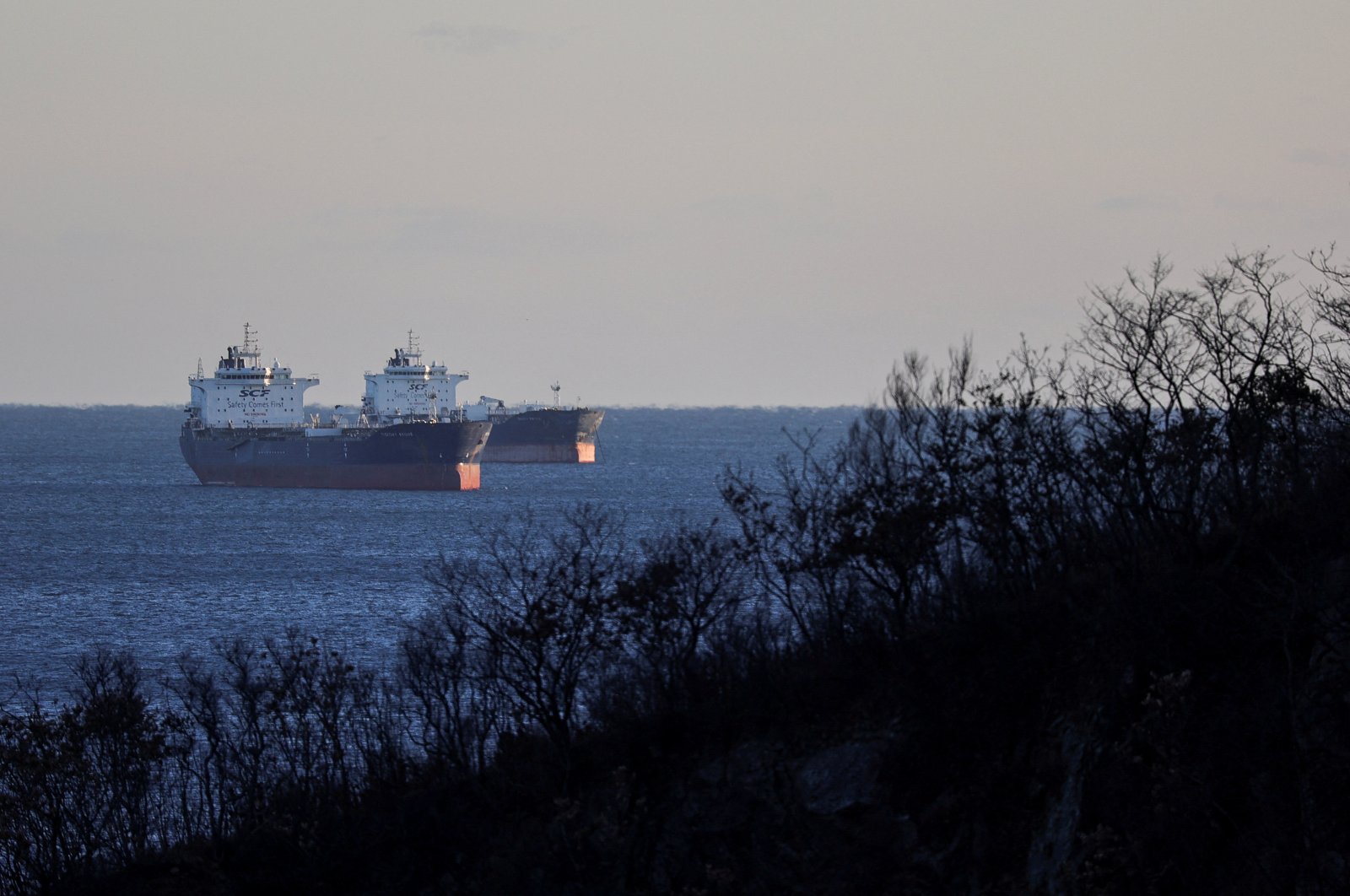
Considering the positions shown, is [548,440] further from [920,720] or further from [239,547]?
[920,720]

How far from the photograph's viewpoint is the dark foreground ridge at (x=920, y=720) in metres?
14.4

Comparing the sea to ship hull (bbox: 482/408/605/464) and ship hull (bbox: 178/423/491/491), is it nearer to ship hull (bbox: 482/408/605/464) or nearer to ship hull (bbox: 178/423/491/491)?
ship hull (bbox: 178/423/491/491)

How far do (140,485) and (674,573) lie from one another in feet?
277

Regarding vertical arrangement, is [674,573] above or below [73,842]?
above

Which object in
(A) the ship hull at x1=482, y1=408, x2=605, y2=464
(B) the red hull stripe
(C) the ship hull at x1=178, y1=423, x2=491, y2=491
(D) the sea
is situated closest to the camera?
(D) the sea

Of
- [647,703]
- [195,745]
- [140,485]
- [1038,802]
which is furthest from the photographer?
[140,485]

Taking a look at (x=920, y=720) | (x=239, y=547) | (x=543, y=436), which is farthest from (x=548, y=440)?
(x=920, y=720)

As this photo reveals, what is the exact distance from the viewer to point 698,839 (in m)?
17.6

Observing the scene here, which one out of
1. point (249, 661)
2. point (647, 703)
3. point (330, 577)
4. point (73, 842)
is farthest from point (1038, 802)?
point (330, 577)

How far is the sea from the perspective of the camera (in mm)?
36938

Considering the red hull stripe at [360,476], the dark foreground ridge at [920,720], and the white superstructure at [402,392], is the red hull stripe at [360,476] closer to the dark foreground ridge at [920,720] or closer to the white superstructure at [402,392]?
the white superstructure at [402,392]

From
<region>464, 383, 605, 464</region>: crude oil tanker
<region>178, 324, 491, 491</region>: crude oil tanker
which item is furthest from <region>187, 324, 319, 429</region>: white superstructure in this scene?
<region>464, 383, 605, 464</region>: crude oil tanker

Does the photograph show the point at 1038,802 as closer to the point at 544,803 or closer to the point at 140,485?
the point at 544,803

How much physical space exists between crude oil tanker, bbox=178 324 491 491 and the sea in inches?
48.4
